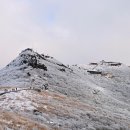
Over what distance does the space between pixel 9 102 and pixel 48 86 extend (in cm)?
1869

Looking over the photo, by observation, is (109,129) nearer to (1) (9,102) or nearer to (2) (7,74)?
(1) (9,102)

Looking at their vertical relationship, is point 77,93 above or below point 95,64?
below

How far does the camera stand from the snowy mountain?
53562 mm

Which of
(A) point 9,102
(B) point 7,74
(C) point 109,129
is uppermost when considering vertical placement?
(B) point 7,74

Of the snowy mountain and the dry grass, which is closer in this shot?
the dry grass

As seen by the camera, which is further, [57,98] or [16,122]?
[57,98]

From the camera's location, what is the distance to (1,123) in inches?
1850

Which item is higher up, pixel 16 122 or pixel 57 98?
pixel 57 98

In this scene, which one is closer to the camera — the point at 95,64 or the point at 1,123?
the point at 1,123

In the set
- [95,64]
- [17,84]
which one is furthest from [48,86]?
[95,64]

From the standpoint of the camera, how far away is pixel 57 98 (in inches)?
2598

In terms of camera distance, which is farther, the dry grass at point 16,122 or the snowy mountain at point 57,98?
the snowy mountain at point 57,98

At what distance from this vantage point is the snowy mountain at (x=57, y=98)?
53.6 m

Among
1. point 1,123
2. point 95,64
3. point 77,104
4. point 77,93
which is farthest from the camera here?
point 95,64
